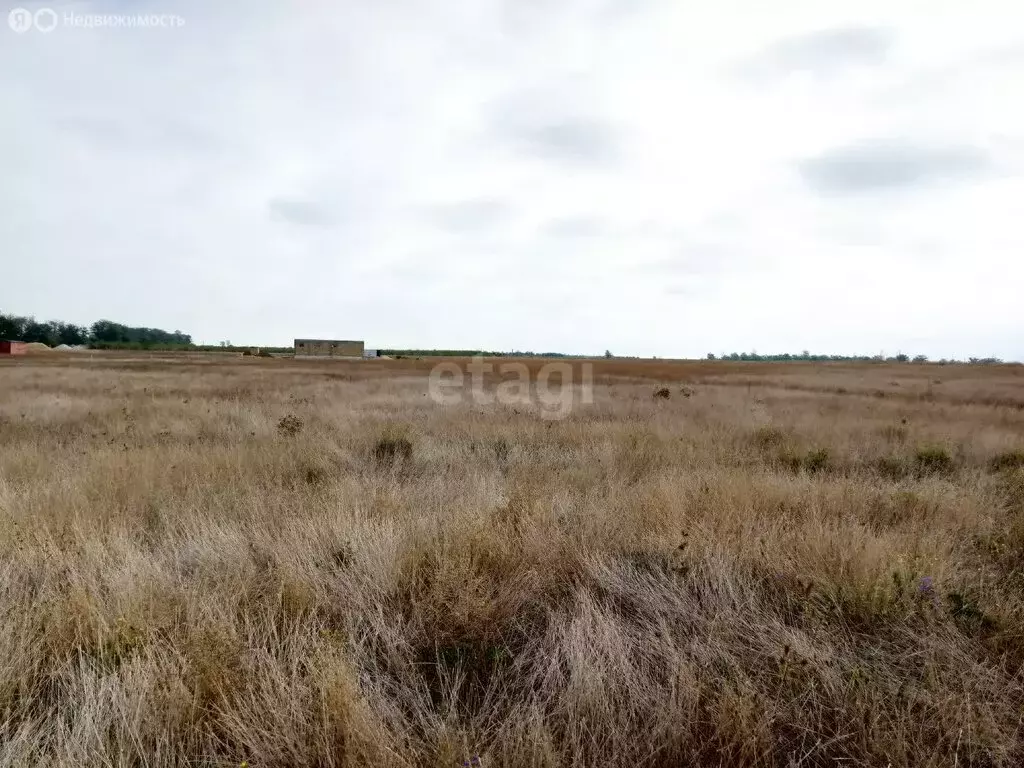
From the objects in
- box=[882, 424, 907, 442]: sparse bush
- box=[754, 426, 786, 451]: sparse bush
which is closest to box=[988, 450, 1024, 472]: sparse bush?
box=[882, 424, 907, 442]: sparse bush

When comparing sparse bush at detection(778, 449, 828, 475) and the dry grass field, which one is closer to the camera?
the dry grass field

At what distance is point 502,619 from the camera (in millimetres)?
3039

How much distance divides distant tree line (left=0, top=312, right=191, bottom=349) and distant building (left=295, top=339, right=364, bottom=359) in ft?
115

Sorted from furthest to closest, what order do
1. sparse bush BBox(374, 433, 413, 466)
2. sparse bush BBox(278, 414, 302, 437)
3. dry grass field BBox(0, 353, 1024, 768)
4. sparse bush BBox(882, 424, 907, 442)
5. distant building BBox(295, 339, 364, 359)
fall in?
distant building BBox(295, 339, 364, 359) < sparse bush BBox(882, 424, 907, 442) < sparse bush BBox(278, 414, 302, 437) < sparse bush BBox(374, 433, 413, 466) < dry grass field BBox(0, 353, 1024, 768)

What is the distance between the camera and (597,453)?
7957 millimetres

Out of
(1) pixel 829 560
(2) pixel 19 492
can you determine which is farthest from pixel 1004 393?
(2) pixel 19 492

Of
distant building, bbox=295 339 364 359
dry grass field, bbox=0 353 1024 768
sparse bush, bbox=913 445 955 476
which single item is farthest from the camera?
distant building, bbox=295 339 364 359

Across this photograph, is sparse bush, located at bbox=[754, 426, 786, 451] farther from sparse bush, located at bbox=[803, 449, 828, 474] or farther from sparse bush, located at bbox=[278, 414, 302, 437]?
sparse bush, located at bbox=[278, 414, 302, 437]

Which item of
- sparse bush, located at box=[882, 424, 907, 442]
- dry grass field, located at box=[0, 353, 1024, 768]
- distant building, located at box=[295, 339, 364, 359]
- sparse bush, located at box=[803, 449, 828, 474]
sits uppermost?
distant building, located at box=[295, 339, 364, 359]

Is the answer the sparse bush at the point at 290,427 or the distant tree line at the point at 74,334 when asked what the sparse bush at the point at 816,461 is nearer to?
the sparse bush at the point at 290,427

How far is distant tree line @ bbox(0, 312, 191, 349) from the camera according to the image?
334 feet

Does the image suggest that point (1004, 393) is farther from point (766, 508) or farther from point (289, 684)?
point (289, 684)

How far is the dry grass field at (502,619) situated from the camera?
2.10 meters

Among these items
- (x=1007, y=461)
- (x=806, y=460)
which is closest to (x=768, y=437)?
(x=806, y=460)
